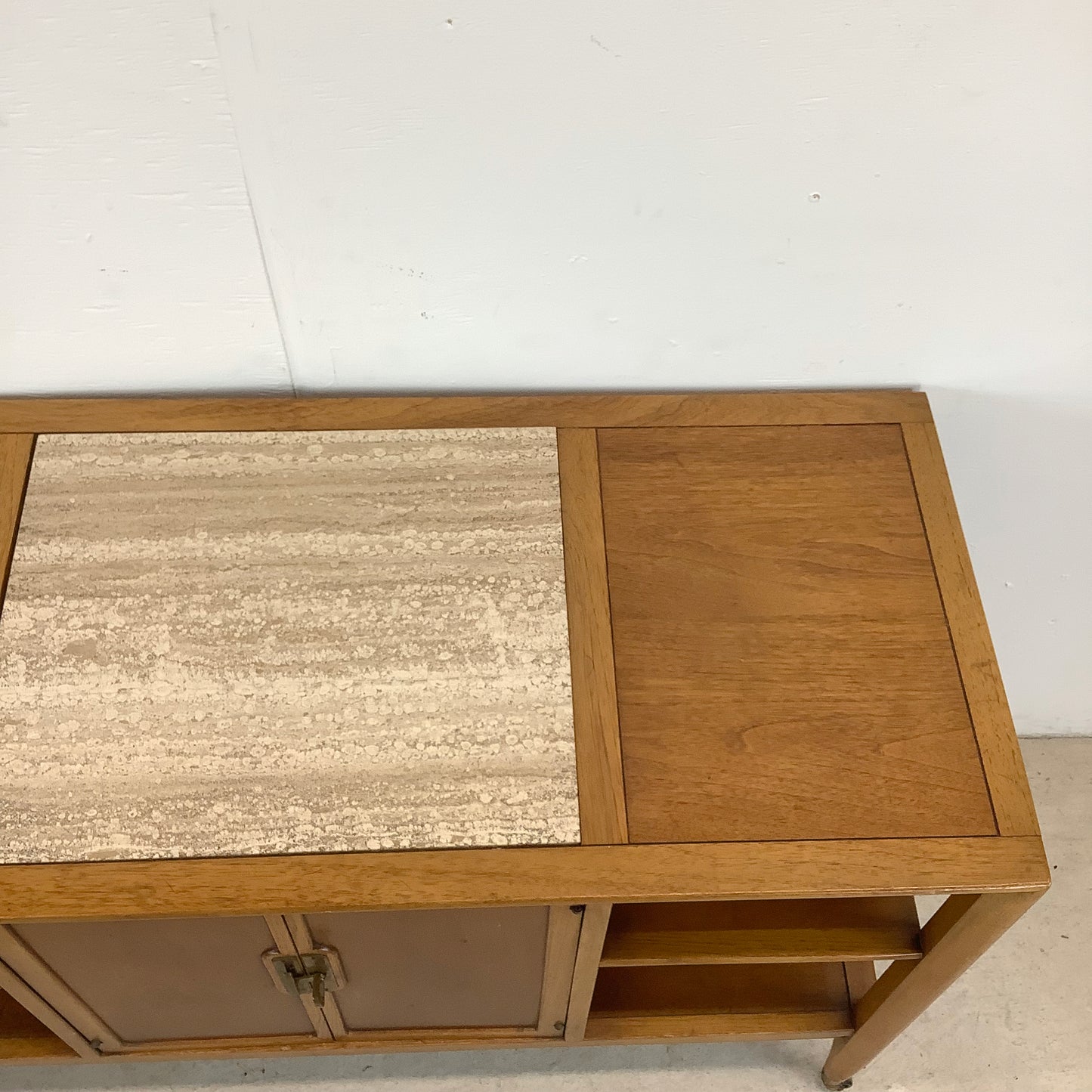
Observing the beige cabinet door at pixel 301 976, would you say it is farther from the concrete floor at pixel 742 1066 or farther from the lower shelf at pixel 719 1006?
the concrete floor at pixel 742 1066

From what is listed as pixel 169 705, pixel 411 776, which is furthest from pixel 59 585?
pixel 411 776

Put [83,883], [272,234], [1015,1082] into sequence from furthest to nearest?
[1015,1082] → [272,234] → [83,883]

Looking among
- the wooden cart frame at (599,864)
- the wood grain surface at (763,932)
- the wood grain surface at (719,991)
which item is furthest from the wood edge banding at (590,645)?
the wood grain surface at (719,991)

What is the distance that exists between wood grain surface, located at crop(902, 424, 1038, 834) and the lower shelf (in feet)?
1.49

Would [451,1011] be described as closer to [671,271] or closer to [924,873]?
[924,873]

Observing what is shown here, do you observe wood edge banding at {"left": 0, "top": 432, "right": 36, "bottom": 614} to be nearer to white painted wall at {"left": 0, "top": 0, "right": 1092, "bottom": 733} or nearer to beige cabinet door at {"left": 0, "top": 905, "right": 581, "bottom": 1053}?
white painted wall at {"left": 0, "top": 0, "right": 1092, "bottom": 733}

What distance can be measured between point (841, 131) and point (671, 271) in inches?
7.5

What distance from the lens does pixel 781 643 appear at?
0.89 m

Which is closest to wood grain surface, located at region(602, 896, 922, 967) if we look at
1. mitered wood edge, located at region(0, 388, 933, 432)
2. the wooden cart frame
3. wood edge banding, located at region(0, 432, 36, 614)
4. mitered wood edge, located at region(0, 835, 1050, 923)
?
the wooden cart frame

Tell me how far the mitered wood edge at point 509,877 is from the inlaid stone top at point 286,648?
0.02 metres

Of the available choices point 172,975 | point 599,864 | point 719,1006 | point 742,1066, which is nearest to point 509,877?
point 599,864

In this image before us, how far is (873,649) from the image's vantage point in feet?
2.94

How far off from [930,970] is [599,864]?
1.34ft

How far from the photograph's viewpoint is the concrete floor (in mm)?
1306
